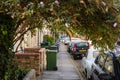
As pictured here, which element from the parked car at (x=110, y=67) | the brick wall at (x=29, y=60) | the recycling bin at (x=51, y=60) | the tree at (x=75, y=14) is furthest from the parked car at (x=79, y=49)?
the tree at (x=75, y=14)

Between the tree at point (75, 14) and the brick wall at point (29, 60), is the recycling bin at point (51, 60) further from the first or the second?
the tree at point (75, 14)

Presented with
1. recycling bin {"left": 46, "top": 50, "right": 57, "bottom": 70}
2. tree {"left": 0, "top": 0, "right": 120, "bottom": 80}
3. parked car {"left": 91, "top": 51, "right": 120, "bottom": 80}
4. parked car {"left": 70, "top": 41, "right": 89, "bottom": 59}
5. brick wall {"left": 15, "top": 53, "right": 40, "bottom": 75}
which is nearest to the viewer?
tree {"left": 0, "top": 0, "right": 120, "bottom": 80}

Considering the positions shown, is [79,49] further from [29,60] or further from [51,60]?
[29,60]

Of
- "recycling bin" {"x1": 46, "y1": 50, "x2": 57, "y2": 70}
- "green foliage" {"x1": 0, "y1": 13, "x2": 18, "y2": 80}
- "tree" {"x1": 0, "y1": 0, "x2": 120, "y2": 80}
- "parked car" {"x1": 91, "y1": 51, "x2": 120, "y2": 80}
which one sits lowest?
"recycling bin" {"x1": 46, "y1": 50, "x2": 57, "y2": 70}

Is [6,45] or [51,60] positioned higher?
[6,45]

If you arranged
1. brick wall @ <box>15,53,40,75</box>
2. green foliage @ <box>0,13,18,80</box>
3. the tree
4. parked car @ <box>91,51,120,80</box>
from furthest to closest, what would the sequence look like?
brick wall @ <box>15,53,40,75</box>, parked car @ <box>91,51,120,80</box>, green foliage @ <box>0,13,18,80</box>, the tree

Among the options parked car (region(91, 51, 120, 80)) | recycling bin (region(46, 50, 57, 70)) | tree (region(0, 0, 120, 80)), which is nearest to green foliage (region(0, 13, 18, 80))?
tree (region(0, 0, 120, 80))

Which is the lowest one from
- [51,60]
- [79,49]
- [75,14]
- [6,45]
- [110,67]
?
[51,60]

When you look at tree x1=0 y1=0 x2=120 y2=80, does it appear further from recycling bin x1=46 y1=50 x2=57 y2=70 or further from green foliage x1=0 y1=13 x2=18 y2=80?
recycling bin x1=46 y1=50 x2=57 y2=70

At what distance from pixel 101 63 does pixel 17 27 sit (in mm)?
3960

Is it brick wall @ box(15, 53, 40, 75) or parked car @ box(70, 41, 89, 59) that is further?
parked car @ box(70, 41, 89, 59)

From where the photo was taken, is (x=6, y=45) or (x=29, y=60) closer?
(x=6, y=45)

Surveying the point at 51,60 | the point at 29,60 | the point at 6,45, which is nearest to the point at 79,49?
the point at 51,60

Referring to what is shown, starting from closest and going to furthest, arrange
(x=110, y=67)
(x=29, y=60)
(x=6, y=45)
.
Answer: (x=6, y=45) < (x=110, y=67) < (x=29, y=60)
